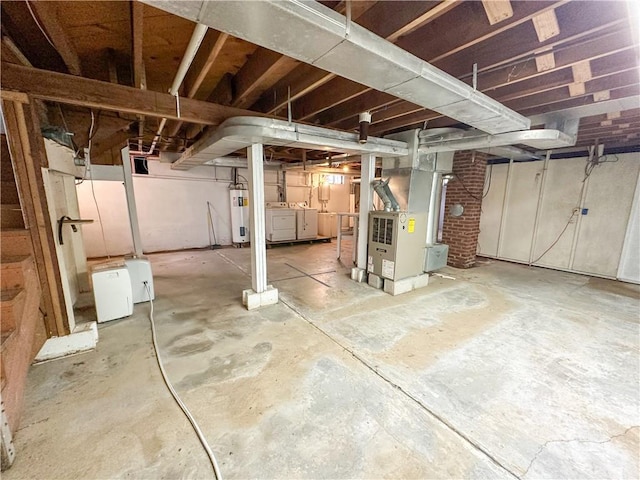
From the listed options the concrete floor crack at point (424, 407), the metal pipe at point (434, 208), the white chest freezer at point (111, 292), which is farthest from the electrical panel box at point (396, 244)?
the white chest freezer at point (111, 292)

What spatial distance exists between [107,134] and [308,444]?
4.28 metres

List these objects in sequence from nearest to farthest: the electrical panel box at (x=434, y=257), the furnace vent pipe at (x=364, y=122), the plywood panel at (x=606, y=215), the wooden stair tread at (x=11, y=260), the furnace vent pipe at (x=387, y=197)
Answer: the wooden stair tread at (x=11, y=260)
the furnace vent pipe at (x=364, y=122)
the furnace vent pipe at (x=387, y=197)
the electrical panel box at (x=434, y=257)
the plywood panel at (x=606, y=215)

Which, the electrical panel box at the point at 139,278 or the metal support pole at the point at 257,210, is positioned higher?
the metal support pole at the point at 257,210

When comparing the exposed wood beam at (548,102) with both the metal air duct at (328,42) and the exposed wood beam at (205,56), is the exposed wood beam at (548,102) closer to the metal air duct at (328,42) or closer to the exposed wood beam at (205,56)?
the metal air duct at (328,42)

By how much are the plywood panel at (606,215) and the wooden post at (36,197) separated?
296 inches

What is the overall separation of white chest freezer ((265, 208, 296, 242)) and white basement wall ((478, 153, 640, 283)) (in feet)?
15.2

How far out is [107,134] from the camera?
3469 millimetres

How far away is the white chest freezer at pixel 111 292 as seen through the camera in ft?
8.96

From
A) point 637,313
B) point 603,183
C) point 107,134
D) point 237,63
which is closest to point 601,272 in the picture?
point 603,183

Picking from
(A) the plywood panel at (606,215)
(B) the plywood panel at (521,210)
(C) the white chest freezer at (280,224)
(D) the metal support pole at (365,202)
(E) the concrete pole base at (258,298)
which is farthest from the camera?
(C) the white chest freezer at (280,224)

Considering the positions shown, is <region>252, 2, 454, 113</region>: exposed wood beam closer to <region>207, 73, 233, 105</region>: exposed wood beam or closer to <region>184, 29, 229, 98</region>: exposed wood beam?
<region>184, 29, 229, 98</region>: exposed wood beam

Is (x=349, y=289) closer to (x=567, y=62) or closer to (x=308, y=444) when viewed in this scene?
(x=308, y=444)

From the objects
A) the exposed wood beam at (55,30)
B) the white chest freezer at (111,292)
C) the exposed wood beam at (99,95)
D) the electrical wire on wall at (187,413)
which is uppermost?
the exposed wood beam at (55,30)

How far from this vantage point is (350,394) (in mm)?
1827
